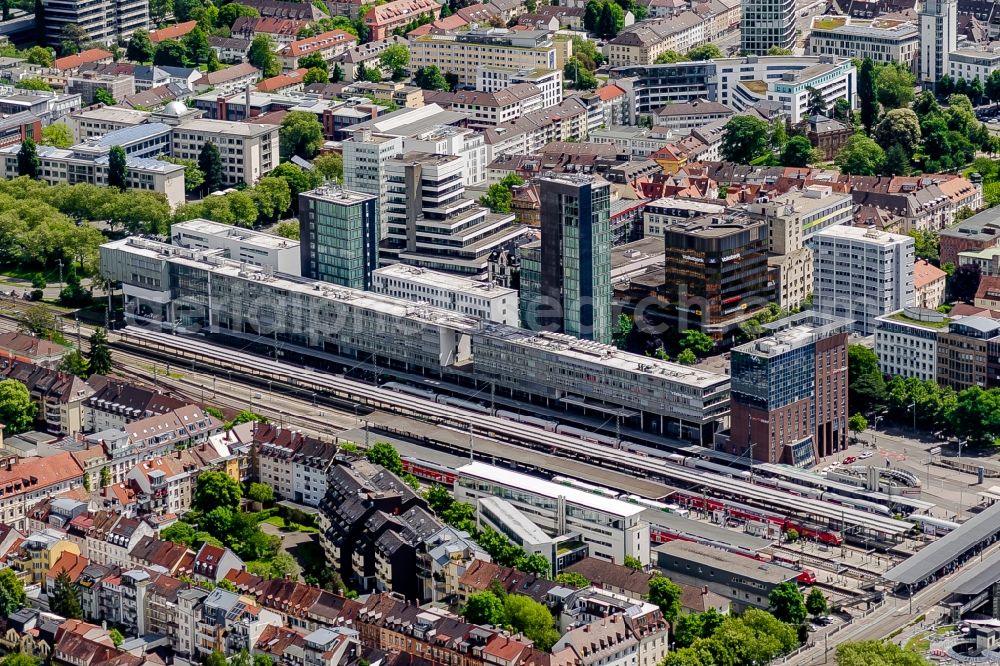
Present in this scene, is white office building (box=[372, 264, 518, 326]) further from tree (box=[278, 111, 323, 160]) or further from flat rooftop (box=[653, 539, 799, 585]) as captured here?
tree (box=[278, 111, 323, 160])

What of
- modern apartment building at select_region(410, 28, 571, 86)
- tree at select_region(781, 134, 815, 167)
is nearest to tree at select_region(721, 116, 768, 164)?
tree at select_region(781, 134, 815, 167)

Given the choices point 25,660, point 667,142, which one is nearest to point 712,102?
point 667,142

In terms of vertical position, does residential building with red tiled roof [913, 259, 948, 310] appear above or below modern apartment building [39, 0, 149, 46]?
below

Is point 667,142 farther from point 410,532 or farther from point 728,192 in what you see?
point 410,532

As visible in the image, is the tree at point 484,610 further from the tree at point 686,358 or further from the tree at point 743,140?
the tree at point 743,140

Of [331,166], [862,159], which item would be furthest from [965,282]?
[331,166]

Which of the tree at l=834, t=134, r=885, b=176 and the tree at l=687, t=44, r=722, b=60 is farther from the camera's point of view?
the tree at l=687, t=44, r=722, b=60
